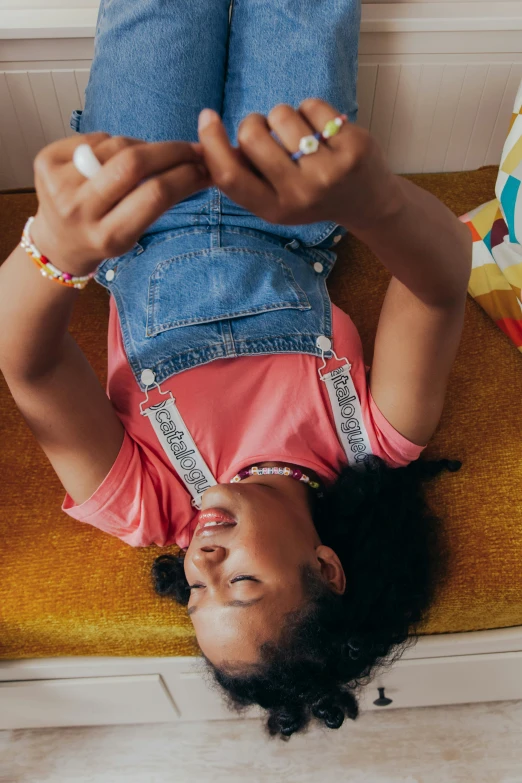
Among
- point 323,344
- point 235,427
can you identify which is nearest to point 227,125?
point 323,344

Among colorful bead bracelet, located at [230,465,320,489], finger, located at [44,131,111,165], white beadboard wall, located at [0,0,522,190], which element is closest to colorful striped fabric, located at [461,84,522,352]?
white beadboard wall, located at [0,0,522,190]

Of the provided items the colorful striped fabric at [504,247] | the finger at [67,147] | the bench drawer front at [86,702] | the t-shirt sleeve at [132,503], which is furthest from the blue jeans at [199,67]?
the bench drawer front at [86,702]

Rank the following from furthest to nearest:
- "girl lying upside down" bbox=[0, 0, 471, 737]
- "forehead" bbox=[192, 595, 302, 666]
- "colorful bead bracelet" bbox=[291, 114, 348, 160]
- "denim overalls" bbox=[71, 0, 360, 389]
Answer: "denim overalls" bbox=[71, 0, 360, 389], "forehead" bbox=[192, 595, 302, 666], "girl lying upside down" bbox=[0, 0, 471, 737], "colorful bead bracelet" bbox=[291, 114, 348, 160]

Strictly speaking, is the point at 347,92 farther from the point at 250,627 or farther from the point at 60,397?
the point at 250,627

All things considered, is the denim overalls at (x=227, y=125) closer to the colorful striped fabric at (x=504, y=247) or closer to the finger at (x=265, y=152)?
the colorful striped fabric at (x=504, y=247)

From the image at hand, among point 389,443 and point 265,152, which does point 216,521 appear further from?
point 265,152

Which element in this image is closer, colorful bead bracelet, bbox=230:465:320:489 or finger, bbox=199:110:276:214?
finger, bbox=199:110:276:214

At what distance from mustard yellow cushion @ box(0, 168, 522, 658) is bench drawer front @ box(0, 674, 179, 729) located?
98 millimetres

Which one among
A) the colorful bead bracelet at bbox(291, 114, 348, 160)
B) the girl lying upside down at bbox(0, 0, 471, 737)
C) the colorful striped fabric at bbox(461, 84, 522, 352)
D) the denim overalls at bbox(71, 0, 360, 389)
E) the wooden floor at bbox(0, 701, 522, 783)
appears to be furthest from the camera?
the wooden floor at bbox(0, 701, 522, 783)

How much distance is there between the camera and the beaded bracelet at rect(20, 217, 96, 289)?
0.56 meters

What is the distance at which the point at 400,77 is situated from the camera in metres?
1.34

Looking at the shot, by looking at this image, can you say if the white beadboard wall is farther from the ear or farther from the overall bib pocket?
the ear

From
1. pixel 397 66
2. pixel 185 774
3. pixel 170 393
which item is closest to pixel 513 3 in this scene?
pixel 397 66

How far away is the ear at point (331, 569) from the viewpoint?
34.3 inches
